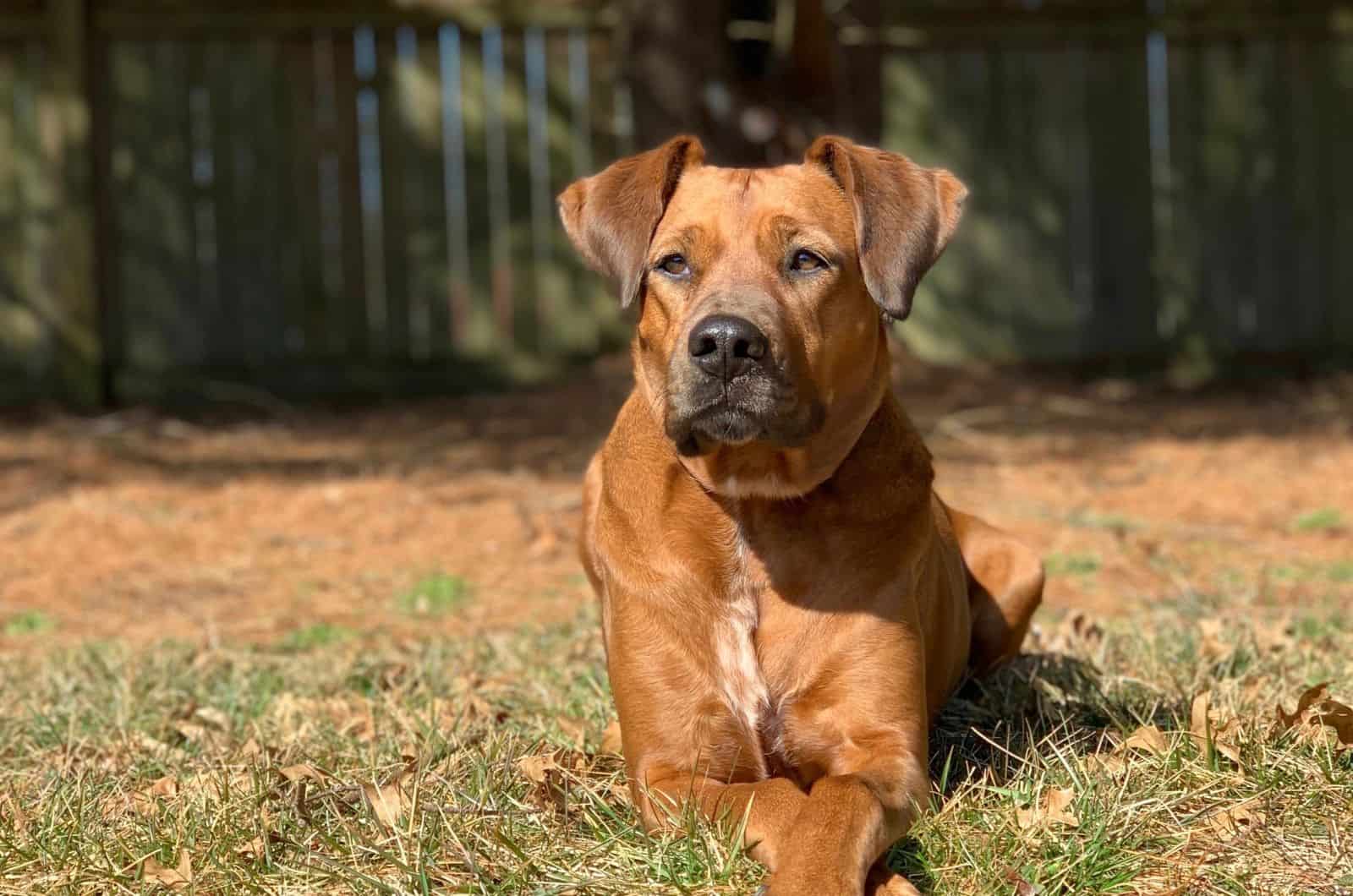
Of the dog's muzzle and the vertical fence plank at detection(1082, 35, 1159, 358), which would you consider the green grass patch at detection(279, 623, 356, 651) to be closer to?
the dog's muzzle

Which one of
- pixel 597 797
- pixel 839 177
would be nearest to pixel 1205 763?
pixel 597 797

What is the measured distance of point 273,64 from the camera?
11.4 m

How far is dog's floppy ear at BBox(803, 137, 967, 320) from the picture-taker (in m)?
3.87

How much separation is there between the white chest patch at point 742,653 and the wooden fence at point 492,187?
739 cm

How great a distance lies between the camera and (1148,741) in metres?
3.93

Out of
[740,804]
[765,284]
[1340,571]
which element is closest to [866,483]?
[765,284]

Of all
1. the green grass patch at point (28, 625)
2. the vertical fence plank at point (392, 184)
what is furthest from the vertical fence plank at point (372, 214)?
the green grass patch at point (28, 625)

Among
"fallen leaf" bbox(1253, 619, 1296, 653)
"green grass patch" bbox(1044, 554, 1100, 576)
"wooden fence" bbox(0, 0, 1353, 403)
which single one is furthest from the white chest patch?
"wooden fence" bbox(0, 0, 1353, 403)

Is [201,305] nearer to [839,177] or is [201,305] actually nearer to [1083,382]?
[1083,382]

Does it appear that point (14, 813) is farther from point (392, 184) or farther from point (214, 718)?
point (392, 184)

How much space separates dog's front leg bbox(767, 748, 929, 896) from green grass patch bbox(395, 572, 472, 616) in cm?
336

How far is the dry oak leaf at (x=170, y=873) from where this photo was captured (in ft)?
10.9

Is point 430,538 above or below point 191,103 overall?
below

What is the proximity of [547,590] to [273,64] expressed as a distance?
6046mm
